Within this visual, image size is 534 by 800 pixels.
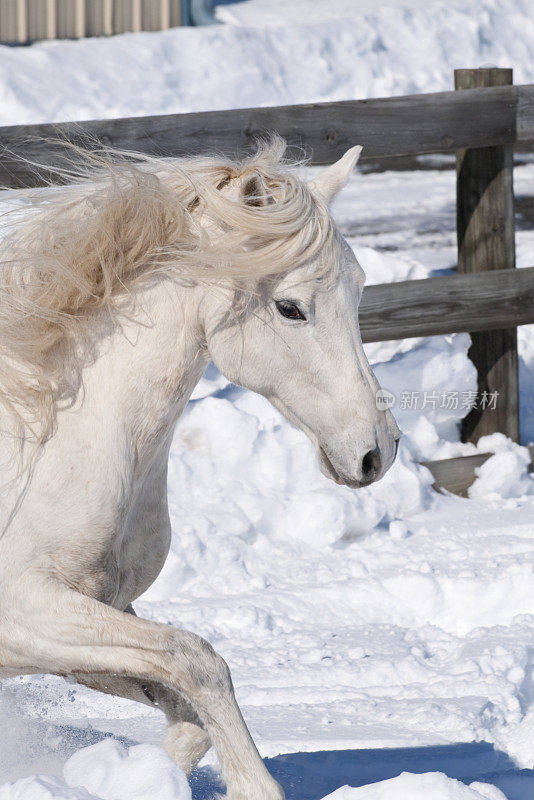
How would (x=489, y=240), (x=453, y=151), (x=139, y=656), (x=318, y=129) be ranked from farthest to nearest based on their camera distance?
1. (x=489, y=240)
2. (x=453, y=151)
3. (x=318, y=129)
4. (x=139, y=656)

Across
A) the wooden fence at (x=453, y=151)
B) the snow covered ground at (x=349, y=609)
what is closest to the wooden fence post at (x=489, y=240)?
the wooden fence at (x=453, y=151)

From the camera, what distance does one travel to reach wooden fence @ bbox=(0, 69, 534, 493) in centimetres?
447

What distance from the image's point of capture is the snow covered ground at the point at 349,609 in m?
2.74

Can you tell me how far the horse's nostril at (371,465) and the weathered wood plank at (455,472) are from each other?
294 cm

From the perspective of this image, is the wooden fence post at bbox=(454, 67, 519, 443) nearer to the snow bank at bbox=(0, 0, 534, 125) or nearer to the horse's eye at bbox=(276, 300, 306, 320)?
the horse's eye at bbox=(276, 300, 306, 320)

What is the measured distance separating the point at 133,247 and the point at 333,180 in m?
0.50

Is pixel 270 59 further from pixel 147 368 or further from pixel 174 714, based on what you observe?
pixel 174 714

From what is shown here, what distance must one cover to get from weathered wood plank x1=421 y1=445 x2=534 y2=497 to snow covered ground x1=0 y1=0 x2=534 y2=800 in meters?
0.06

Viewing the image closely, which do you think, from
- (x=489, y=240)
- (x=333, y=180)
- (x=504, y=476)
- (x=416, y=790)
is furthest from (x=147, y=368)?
(x=489, y=240)

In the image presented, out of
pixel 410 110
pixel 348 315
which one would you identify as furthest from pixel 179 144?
pixel 348 315

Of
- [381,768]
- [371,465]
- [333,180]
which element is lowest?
[381,768]

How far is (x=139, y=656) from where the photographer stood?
2.09m

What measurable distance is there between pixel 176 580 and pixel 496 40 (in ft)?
34.2

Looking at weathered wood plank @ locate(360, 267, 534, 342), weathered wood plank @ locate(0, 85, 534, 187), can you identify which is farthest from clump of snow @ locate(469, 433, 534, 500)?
weathered wood plank @ locate(0, 85, 534, 187)
